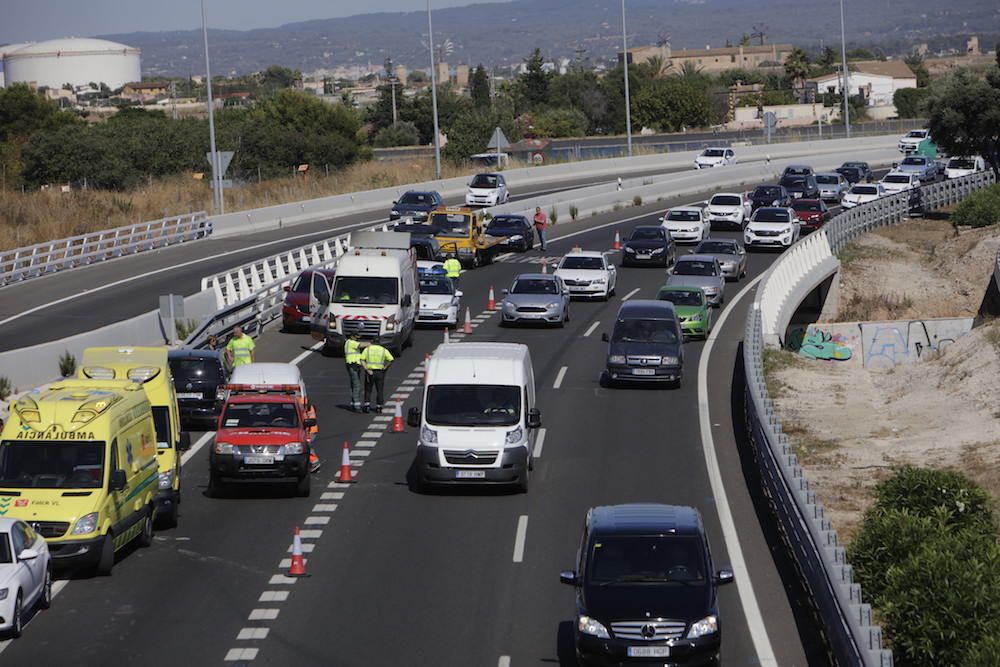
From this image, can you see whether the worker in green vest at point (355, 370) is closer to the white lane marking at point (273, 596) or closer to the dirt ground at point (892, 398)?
the dirt ground at point (892, 398)

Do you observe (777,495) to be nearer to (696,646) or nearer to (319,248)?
(696,646)

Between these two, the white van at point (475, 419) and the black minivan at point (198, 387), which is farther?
the black minivan at point (198, 387)

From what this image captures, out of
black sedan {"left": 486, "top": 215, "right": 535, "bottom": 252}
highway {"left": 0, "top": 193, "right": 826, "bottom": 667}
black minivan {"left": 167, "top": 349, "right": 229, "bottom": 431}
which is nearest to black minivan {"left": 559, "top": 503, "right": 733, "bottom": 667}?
highway {"left": 0, "top": 193, "right": 826, "bottom": 667}

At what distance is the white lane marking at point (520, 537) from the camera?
2048cm

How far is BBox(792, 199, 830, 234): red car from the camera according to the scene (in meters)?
59.1

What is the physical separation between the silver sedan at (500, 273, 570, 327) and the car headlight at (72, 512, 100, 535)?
2110 centimetres

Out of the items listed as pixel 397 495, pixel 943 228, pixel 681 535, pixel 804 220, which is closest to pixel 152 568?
pixel 397 495

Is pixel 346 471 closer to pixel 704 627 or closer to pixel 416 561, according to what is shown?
pixel 416 561

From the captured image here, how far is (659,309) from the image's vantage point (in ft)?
Result: 110

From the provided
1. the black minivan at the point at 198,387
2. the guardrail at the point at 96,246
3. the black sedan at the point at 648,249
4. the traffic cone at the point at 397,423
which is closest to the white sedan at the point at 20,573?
the black minivan at the point at 198,387

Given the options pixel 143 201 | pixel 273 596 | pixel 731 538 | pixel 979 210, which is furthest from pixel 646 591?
pixel 143 201

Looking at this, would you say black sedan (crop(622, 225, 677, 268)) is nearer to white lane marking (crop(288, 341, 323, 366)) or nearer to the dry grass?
white lane marking (crop(288, 341, 323, 366))

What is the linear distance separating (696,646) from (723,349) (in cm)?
2208

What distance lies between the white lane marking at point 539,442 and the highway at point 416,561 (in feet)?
0.22
